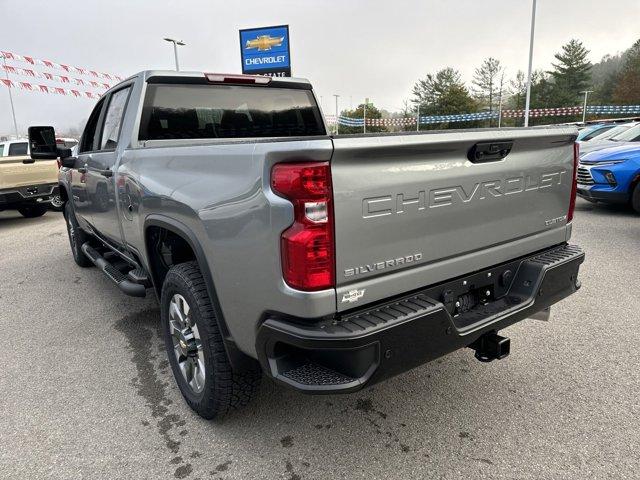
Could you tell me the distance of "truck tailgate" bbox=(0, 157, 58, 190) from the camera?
29.4ft

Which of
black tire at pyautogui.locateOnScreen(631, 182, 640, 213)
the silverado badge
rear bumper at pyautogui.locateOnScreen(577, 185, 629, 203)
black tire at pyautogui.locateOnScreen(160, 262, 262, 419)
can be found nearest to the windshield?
black tire at pyautogui.locateOnScreen(631, 182, 640, 213)

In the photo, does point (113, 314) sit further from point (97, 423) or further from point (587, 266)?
point (587, 266)

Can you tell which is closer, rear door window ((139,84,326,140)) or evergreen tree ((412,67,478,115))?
rear door window ((139,84,326,140))

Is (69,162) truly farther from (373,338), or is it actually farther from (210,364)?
(373,338)

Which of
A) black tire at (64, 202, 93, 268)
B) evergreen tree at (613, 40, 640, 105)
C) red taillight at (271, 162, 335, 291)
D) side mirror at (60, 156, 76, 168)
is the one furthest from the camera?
Result: evergreen tree at (613, 40, 640, 105)

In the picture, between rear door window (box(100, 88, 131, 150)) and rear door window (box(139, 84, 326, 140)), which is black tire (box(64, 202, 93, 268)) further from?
rear door window (box(139, 84, 326, 140))

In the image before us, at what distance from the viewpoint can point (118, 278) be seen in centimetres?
381

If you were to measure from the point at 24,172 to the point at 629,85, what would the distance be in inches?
2510

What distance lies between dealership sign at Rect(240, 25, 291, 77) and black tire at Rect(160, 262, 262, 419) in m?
20.5

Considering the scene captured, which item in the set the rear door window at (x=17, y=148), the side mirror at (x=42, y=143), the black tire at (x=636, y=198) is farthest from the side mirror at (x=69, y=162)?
the rear door window at (x=17, y=148)

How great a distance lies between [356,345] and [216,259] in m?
0.81

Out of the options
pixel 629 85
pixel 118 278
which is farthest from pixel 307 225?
pixel 629 85

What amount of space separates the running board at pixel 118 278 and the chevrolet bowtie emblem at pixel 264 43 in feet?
62.2

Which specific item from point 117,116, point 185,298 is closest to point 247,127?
point 117,116
